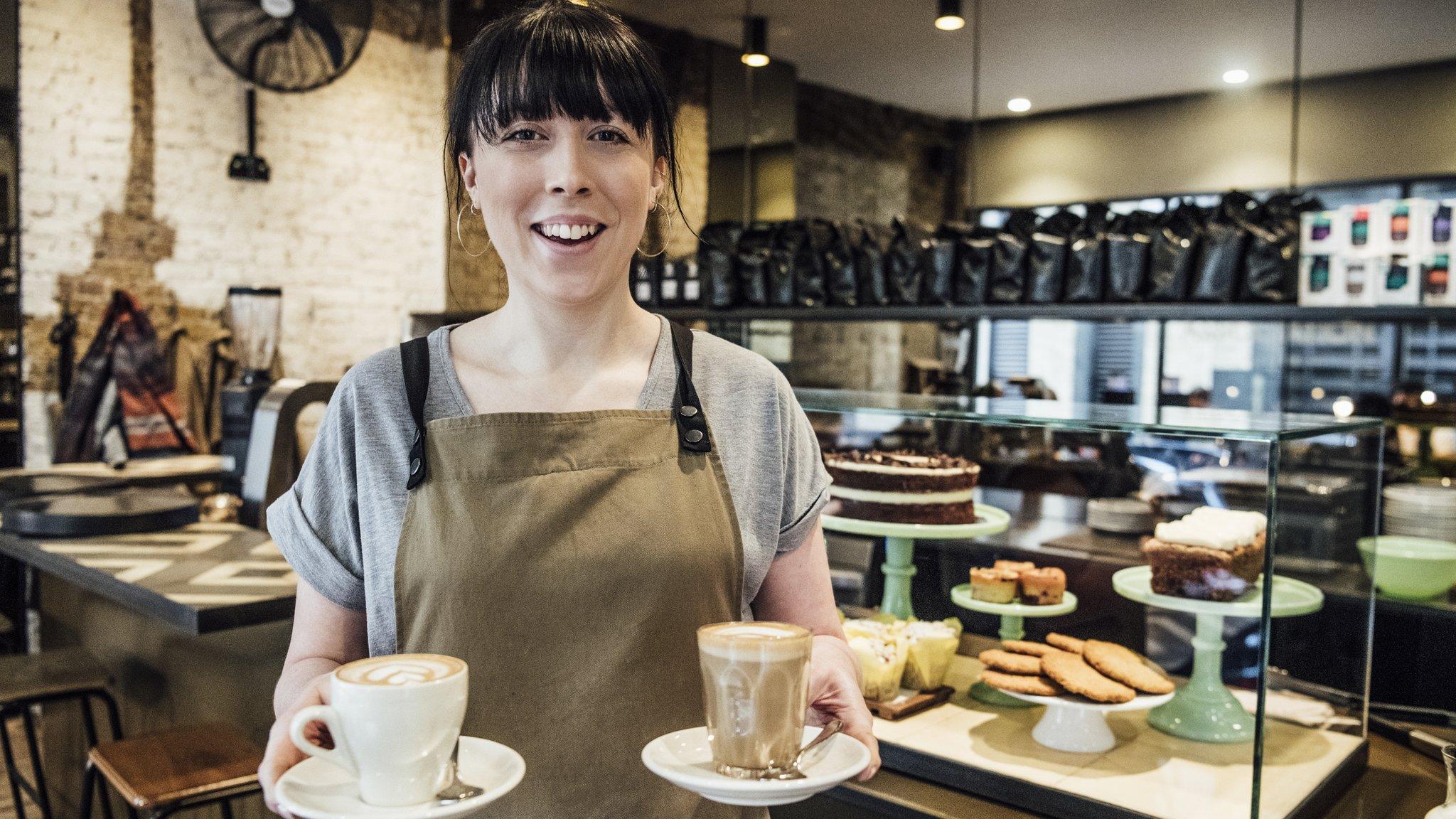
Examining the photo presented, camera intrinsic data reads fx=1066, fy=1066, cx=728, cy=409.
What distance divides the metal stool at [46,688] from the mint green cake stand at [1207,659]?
242cm

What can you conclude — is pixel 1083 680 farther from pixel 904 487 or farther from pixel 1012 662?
pixel 904 487

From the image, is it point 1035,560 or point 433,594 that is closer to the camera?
point 433,594

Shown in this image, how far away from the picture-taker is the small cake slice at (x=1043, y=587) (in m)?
1.96

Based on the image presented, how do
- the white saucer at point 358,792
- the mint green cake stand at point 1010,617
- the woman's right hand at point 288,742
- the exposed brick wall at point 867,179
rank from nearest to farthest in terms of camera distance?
the white saucer at point 358,792 < the woman's right hand at point 288,742 < the mint green cake stand at point 1010,617 < the exposed brick wall at point 867,179

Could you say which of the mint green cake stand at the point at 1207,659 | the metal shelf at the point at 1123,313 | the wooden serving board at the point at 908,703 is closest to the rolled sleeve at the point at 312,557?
the wooden serving board at the point at 908,703

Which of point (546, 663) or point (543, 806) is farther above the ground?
point (546, 663)

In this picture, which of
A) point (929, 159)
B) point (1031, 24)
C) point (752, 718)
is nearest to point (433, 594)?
point (752, 718)

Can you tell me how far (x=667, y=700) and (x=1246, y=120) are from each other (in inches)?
223

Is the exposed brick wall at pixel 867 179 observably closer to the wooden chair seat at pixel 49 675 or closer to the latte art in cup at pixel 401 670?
the wooden chair seat at pixel 49 675

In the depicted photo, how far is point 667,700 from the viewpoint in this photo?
1143mm

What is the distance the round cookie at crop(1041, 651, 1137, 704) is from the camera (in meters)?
1.73

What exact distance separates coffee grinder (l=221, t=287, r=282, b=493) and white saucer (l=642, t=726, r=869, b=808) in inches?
104

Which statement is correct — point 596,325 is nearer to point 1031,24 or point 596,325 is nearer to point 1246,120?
point 1031,24

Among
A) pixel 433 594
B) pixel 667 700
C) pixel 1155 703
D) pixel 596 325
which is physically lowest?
pixel 1155 703
